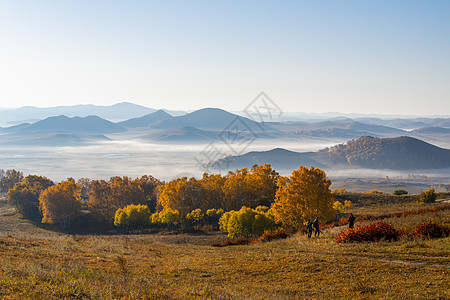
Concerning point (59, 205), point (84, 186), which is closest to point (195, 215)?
point (59, 205)

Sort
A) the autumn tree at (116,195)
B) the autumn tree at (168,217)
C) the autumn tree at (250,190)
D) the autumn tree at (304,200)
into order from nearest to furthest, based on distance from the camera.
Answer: the autumn tree at (304,200), the autumn tree at (168,217), the autumn tree at (250,190), the autumn tree at (116,195)

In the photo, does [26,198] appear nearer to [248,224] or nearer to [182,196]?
[182,196]

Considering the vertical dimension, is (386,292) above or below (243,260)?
above

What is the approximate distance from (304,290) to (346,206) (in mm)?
61167

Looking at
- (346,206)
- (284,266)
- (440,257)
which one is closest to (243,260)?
(284,266)

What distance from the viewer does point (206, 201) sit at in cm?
8381

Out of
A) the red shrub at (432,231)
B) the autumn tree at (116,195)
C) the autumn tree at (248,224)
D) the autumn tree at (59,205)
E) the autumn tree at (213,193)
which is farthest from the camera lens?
the autumn tree at (116,195)

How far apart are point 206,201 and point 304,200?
127ft

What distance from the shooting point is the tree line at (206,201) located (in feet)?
164

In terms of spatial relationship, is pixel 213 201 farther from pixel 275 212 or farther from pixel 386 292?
pixel 386 292

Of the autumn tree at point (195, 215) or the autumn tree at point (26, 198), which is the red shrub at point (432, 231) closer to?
the autumn tree at point (195, 215)

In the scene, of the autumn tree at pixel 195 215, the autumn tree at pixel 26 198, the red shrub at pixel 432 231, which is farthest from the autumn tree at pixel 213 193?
the red shrub at pixel 432 231

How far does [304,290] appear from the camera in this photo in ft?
49.2

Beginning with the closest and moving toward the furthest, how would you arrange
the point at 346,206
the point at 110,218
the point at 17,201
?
the point at 346,206, the point at 110,218, the point at 17,201
